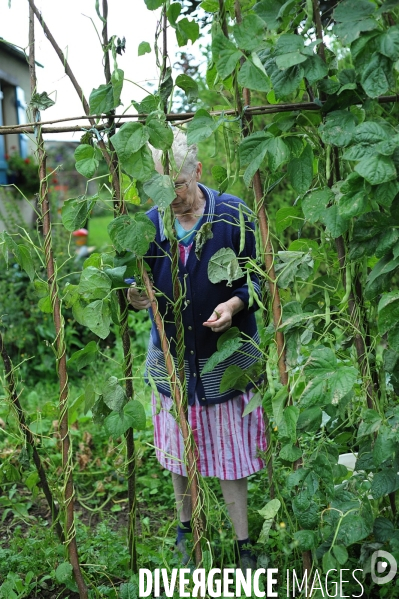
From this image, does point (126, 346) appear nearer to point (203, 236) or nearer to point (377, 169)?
point (203, 236)

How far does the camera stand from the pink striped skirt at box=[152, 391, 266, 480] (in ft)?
7.79

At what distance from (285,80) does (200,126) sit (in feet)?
0.75

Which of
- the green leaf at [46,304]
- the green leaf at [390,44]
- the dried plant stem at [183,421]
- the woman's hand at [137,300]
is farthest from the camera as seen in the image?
the woman's hand at [137,300]

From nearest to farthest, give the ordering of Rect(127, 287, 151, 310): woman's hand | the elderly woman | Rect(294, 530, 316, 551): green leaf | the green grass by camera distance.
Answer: Rect(294, 530, 316, 551): green leaf → Rect(127, 287, 151, 310): woman's hand → the elderly woman → the green grass

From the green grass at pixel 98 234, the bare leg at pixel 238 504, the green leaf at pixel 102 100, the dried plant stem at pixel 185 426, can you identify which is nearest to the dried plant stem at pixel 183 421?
the dried plant stem at pixel 185 426

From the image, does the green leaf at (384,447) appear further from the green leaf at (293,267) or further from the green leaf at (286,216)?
the green leaf at (286,216)

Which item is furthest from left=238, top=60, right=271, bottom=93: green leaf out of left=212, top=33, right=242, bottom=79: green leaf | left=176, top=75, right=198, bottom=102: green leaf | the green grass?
the green grass

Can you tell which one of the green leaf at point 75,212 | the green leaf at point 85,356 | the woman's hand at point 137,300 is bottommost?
the green leaf at point 85,356

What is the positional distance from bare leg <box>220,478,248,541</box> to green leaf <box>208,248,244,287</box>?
916 mm

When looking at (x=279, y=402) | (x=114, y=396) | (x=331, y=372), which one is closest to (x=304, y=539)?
(x=279, y=402)

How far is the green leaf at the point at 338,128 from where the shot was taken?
1.56 meters

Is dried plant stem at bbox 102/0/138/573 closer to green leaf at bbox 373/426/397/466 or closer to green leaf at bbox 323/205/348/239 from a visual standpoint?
green leaf at bbox 323/205/348/239

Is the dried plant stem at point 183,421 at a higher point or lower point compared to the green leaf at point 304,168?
lower

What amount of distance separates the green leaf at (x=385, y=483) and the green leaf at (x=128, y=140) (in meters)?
1.06
